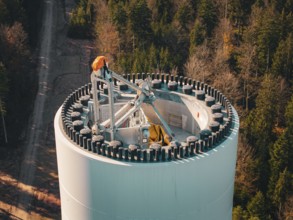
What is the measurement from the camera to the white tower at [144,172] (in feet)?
42.7

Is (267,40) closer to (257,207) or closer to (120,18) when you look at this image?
(120,18)

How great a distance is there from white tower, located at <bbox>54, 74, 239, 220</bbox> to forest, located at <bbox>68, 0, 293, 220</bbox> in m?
24.9

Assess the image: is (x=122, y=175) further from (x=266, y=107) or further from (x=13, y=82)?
(x=13, y=82)

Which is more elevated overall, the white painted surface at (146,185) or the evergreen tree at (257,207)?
the white painted surface at (146,185)

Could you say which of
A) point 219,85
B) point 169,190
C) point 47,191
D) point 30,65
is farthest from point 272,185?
point 30,65

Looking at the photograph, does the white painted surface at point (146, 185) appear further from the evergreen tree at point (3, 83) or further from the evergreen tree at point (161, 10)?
the evergreen tree at point (161, 10)

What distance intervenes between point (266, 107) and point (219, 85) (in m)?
5.03

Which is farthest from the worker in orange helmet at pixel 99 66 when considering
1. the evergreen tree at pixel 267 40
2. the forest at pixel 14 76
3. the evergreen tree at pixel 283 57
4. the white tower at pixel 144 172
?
the evergreen tree at pixel 267 40

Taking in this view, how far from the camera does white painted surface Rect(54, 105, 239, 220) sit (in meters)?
13.0

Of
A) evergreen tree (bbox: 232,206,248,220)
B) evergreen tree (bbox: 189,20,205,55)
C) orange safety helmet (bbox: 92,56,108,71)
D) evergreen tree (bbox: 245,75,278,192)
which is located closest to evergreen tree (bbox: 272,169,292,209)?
evergreen tree (bbox: 245,75,278,192)

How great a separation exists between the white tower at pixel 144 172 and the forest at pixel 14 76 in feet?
113

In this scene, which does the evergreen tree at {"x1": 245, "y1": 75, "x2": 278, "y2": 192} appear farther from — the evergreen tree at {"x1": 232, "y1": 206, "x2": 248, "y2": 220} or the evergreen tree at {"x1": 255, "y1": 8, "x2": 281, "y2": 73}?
the evergreen tree at {"x1": 232, "y1": 206, "x2": 248, "y2": 220}

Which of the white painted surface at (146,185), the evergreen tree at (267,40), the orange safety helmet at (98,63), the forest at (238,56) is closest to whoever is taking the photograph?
the white painted surface at (146,185)

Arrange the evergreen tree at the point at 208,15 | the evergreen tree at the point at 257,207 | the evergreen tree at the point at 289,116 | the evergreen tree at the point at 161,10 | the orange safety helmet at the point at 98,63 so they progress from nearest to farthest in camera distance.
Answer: the orange safety helmet at the point at 98,63 < the evergreen tree at the point at 257,207 < the evergreen tree at the point at 289,116 < the evergreen tree at the point at 208,15 < the evergreen tree at the point at 161,10
